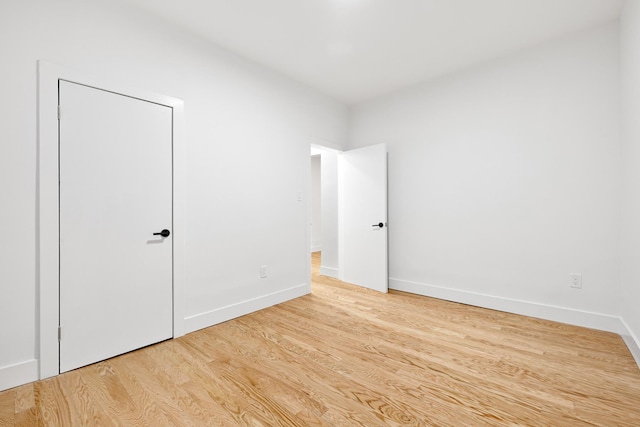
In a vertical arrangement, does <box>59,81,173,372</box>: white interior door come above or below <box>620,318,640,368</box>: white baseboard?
above

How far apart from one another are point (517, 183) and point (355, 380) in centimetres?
263

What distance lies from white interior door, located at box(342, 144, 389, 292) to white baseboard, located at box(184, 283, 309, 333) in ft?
3.00

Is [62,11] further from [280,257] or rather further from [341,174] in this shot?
[341,174]

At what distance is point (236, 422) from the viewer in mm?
1480

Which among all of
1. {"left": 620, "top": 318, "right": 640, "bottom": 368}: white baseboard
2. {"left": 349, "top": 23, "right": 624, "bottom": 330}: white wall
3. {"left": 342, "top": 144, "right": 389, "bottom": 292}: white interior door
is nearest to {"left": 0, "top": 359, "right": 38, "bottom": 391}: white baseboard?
{"left": 342, "top": 144, "right": 389, "bottom": 292}: white interior door

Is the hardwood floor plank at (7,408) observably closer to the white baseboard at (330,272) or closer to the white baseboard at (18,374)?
the white baseboard at (18,374)

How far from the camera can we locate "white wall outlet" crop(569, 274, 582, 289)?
8.75 ft

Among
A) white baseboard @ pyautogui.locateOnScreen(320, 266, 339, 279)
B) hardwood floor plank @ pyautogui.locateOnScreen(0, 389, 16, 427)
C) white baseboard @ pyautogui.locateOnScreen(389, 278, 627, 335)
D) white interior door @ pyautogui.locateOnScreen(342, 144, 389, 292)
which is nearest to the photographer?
hardwood floor plank @ pyautogui.locateOnScreen(0, 389, 16, 427)

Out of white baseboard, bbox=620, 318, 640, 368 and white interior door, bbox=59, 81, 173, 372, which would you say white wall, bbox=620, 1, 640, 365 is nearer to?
white baseboard, bbox=620, 318, 640, 368

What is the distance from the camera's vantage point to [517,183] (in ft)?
9.79

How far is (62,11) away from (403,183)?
3.72 m

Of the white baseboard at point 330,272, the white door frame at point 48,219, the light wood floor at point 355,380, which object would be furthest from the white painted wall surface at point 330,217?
the white door frame at point 48,219

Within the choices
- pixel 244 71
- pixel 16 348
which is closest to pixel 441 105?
Result: pixel 244 71

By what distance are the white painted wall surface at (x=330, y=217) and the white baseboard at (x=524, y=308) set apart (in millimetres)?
1169
